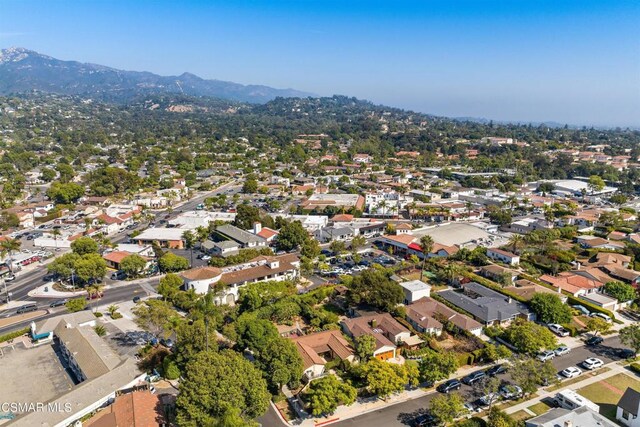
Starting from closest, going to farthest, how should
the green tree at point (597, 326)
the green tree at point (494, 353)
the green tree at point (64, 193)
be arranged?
the green tree at point (494, 353) < the green tree at point (597, 326) < the green tree at point (64, 193)

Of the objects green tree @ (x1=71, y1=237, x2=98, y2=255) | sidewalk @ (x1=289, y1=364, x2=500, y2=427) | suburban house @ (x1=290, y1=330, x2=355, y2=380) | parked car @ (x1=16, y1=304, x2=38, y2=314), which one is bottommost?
parked car @ (x1=16, y1=304, x2=38, y2=314)

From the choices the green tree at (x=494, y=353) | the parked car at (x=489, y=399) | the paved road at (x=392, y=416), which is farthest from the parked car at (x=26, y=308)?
the green tree at (x=494, y=353)

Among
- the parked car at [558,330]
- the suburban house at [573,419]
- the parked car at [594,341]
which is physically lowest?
the parked car at [558,330]

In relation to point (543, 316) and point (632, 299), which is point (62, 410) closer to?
point (543, 316)

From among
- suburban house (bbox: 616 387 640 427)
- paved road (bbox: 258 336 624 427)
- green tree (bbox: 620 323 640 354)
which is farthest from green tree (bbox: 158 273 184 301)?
green tree (bbox: 620 323 640 354)

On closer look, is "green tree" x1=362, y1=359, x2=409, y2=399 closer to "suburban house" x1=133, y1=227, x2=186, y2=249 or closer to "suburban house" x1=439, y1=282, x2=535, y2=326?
"suburban house" x1=439, y1=282, x2=535, y2=326

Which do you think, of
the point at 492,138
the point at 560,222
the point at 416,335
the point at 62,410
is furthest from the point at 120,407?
the point at 492,138

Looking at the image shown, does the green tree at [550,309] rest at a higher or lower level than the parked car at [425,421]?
higher

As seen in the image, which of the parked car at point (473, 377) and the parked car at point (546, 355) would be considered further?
the parked car at point (546, 355)

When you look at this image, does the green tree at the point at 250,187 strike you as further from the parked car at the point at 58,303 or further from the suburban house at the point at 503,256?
the suburban house at the point at 503,256
